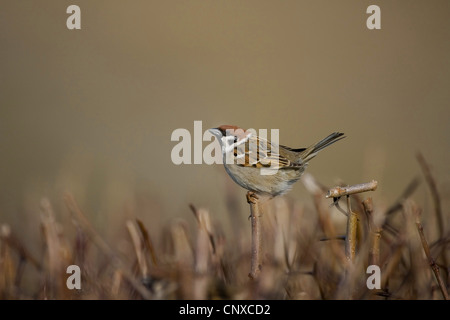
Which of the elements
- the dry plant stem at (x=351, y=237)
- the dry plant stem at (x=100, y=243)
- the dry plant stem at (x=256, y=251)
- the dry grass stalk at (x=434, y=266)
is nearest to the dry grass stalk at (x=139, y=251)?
the dry plant stem at (x=100, y=243)

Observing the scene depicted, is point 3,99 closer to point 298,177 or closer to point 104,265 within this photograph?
point 298,177

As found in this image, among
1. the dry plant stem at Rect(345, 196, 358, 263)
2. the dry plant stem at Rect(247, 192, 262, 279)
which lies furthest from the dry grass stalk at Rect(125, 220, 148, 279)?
the dry plant stem at Rect(345, 196, 358, 263)

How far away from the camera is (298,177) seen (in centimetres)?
191

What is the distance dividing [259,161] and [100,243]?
0.82 metres

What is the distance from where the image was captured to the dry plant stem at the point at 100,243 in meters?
0.95

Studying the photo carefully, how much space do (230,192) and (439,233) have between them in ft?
1.83

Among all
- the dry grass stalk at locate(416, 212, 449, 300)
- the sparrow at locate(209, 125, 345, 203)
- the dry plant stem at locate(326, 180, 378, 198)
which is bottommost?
the dry grass stalk at locate(416, 212, 449, 300)

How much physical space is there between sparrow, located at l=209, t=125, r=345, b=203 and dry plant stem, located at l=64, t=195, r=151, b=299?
1.94 feet

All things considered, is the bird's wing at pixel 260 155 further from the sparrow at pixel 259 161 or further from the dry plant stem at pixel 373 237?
the dry plant stem at pixel 373 237

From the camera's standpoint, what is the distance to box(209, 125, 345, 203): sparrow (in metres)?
1.65

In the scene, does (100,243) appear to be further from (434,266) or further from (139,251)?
(434,266)

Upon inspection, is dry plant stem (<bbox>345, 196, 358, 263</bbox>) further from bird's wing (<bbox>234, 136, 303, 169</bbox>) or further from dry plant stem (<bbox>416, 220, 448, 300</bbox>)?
bird's wing (<bbox>234, 136, 303, 169</bbox>)
